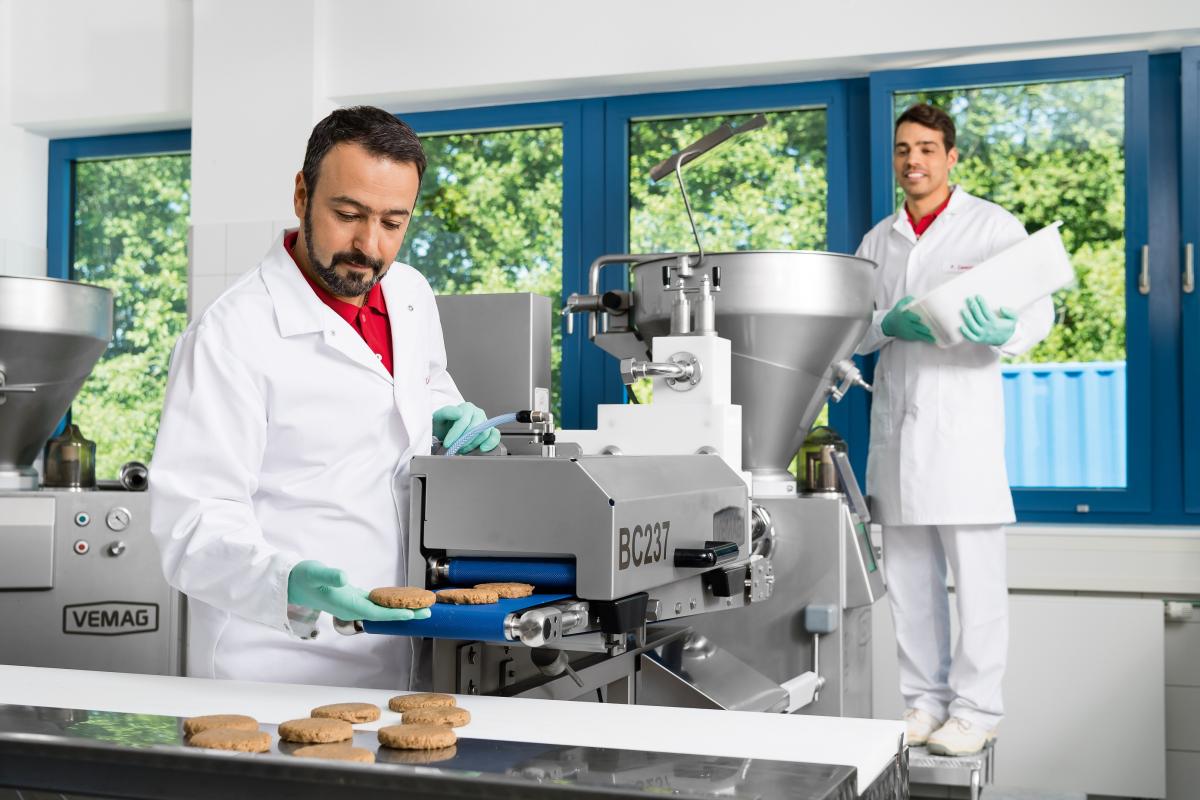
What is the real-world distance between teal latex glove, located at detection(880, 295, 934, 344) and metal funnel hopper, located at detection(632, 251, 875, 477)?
0.29 m

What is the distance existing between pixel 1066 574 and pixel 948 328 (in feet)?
2.72

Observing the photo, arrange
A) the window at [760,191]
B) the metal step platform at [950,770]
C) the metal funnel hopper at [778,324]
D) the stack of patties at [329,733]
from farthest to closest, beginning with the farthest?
the window at [760,191] → the metal step platform at [950,770] → the metal funnel hopper at [778,324] → the stack of patties at [329,733]

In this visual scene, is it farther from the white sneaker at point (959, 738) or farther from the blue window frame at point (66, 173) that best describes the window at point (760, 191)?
the blue window frame at point (66, 173)

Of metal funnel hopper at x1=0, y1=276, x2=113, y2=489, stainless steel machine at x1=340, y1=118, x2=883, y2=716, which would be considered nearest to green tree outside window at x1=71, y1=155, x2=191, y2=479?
metal funnel hopper at x1=0, y1=276, x2=113, y2=489

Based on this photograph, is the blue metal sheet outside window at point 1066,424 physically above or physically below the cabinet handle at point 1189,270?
below

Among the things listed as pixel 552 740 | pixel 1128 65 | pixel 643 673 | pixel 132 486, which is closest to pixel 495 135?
pixel 132 486

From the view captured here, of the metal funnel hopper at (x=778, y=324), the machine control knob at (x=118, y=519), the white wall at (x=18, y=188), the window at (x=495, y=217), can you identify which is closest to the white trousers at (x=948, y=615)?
the metal funnel hopper at (x=778, y=324)

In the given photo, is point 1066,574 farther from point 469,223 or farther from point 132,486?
point 132,486

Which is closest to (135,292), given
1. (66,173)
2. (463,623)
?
(66,173)

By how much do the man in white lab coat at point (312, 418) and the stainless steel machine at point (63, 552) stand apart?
1440mm

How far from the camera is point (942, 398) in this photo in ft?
9.08

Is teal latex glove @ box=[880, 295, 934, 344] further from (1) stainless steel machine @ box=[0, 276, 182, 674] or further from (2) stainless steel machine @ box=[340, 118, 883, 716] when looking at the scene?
(1) stainless steel machine @ box=[0, 276, 182, 674]

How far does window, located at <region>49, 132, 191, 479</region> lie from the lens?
14.0 ft

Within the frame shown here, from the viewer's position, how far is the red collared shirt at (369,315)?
158 cm
